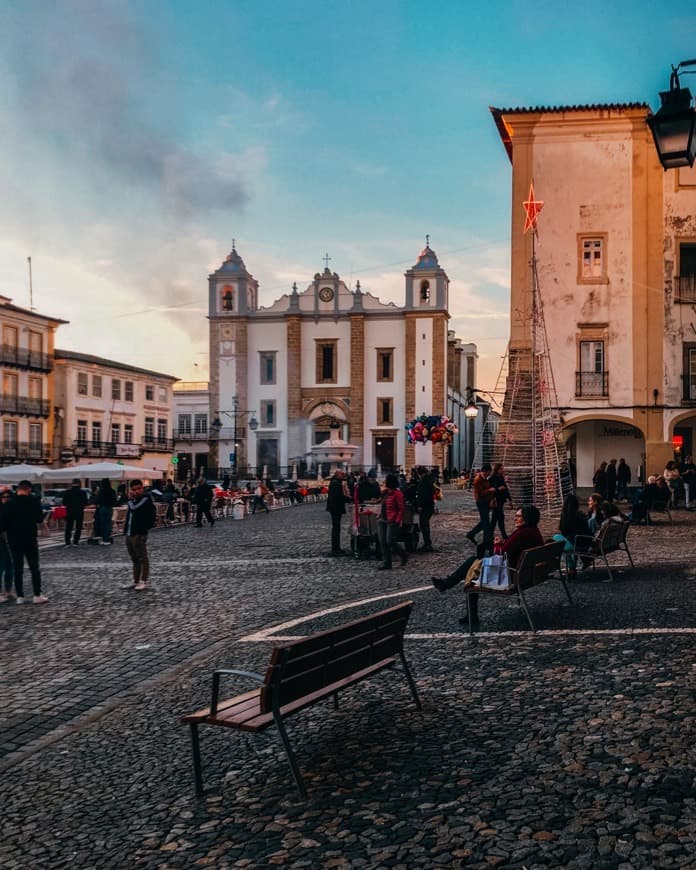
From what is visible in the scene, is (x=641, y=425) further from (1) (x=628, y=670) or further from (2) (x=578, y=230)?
(1) (x=628, y=670)

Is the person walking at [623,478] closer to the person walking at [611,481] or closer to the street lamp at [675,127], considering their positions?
→ the person walking at [611,481]

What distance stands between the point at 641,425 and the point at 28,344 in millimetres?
37850

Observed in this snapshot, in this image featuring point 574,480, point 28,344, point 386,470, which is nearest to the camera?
point 574,480

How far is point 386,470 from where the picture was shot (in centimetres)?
6450

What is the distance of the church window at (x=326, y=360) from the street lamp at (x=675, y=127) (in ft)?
202

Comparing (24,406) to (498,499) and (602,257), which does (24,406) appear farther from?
(498,499)

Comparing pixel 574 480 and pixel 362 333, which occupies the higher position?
pixel 362 333

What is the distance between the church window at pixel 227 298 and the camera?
6706 cm

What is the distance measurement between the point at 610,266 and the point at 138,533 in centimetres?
2104

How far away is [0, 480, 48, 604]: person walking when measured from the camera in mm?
10941

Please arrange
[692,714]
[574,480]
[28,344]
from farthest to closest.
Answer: [28,344]
[574,480]
[692,714]

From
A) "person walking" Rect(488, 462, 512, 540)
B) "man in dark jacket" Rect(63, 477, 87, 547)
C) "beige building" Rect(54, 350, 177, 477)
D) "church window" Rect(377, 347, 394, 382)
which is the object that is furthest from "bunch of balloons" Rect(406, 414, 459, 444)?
"church window" Rect(377, 347, 394, 382)

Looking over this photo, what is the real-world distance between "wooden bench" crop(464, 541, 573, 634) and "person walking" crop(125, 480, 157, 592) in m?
5.35

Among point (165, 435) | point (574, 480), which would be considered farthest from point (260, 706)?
point (165, 435)
